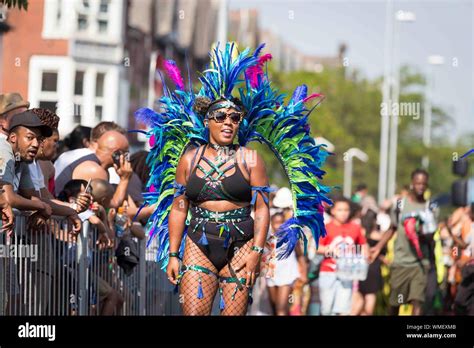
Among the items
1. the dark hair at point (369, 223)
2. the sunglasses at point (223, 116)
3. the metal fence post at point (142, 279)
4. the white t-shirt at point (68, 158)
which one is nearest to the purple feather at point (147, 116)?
the sunglasses at point (223, 116)

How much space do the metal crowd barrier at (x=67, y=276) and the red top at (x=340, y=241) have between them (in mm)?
4266

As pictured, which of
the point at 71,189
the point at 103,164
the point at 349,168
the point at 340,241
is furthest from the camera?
the point at 349,168

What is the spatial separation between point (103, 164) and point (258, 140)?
7.37 ft

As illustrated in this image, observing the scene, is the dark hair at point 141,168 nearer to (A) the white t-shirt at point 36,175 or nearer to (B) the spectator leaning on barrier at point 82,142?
(B) the spectator leaning on barrier at point 82,142

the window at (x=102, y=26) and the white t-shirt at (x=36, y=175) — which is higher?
the window at (x=102, y=26)

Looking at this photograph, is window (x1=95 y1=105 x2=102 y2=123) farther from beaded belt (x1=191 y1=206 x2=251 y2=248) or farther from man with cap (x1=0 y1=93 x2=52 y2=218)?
beaded belt (x1=191 y1=206 x2=251 y2=248)

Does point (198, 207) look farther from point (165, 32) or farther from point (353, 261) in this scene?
point (165, 32)

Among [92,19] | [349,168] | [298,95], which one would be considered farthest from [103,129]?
[349,168]

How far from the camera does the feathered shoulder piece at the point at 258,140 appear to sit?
1042 centimetres

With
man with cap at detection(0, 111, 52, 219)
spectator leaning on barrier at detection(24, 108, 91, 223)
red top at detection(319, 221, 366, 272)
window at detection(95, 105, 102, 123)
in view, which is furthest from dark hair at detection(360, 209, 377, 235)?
window at detection(95, 105, 102, 123)

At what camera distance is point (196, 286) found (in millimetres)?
9469

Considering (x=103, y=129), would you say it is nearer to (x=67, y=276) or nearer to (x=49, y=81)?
(x=67, y=276)

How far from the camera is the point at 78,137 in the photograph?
1341 cm

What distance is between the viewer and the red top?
17219mm
